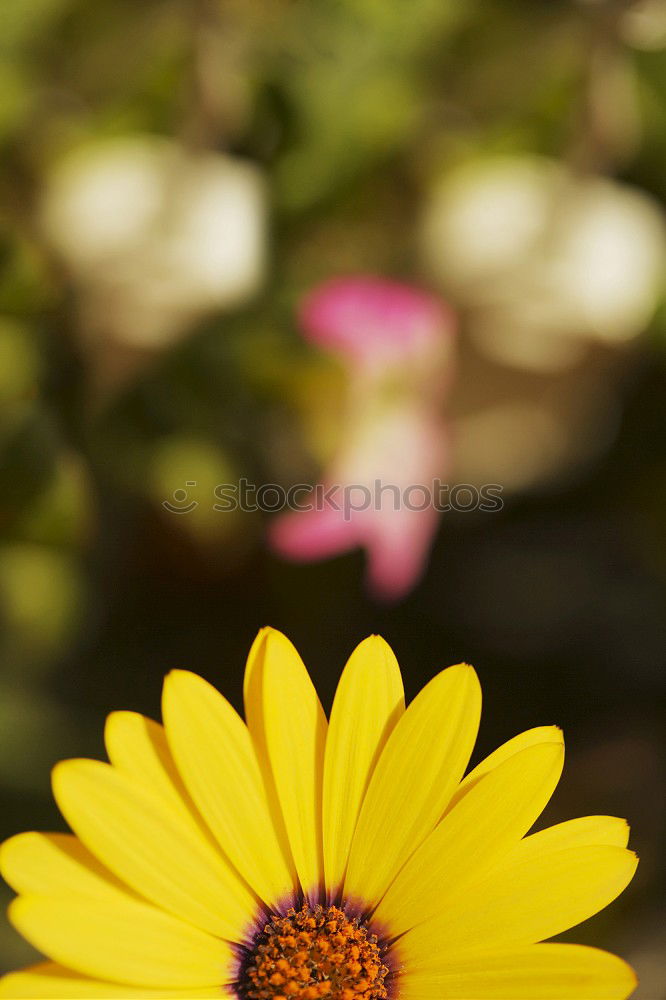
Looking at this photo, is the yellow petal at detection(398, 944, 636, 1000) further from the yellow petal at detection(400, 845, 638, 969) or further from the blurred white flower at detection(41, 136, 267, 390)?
the blurred white flower at detection(41, 136, 267, 390)

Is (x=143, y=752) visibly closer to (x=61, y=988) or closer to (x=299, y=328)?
(x=61, y=988)

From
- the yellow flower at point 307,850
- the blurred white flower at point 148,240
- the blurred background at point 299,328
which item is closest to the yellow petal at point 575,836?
the yellow flower at point 307,850

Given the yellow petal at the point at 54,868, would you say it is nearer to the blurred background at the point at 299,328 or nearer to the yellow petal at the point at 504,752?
the yellow petal at the point at 504,752

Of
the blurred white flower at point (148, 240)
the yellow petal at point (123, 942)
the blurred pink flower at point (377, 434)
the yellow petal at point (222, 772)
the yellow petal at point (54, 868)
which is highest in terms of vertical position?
the blurred white flower at point (148, 240)

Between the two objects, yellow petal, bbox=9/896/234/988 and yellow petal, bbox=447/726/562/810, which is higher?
yellow petal, bbox=447/726/562/810

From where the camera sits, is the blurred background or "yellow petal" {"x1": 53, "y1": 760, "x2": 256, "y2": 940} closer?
"yellow petal" {"x1": 53, "y1": 760, "x2": 256, "y2": 940}

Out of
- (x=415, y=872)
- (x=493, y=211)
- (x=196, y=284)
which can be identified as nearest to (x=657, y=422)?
(x=493, y=211)

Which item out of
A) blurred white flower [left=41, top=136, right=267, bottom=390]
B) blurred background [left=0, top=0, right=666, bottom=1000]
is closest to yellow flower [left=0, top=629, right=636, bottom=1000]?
blurred background [left=0, top=0, right=666, bottom=1000]
